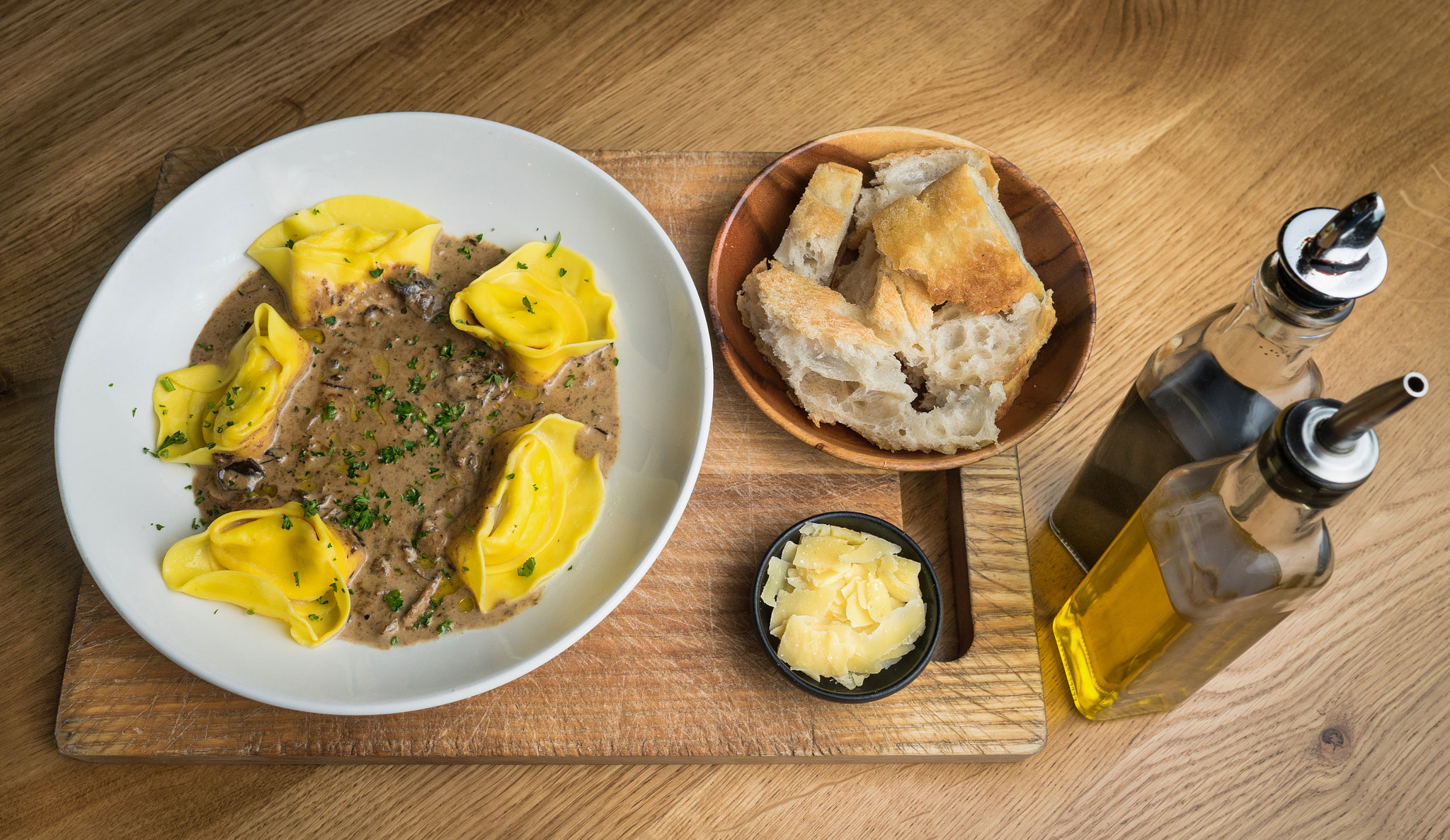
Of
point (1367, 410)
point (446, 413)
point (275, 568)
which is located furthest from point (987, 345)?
point (275, 568)

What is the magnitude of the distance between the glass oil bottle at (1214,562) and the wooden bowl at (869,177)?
475 millimetres

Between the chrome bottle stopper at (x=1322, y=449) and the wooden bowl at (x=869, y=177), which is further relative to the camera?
the wooden bowl at (x=869, y=177)

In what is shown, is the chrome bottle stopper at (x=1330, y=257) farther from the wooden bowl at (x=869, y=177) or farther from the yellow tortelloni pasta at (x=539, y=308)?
the yellow tortelloni pasta at (x=539, y=308)

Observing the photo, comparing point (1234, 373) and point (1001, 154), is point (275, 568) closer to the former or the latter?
point (1234, 373)

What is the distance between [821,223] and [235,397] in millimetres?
1665

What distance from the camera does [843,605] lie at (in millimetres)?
2180

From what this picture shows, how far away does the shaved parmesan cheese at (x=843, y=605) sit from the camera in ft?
6.98

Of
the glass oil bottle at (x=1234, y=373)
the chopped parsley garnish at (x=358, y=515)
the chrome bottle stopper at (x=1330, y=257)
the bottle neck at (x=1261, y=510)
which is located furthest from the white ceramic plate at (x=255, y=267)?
the chrome bottle stopper at (x=1330, y=257)

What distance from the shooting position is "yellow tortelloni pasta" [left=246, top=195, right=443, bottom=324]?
8.16ft

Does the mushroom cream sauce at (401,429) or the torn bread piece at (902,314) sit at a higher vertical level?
the torn bread piece at (902,314)

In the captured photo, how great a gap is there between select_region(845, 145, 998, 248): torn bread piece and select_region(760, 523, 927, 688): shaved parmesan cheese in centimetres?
94

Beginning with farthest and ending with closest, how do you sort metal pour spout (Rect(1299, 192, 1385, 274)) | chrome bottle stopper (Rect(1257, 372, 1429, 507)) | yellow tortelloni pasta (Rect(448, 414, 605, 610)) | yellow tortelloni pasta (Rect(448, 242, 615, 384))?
1. yellow tortelloni pasta (Rect(448, 242, 615, 384))
2. yellow tortelloni pasta (Rect(448, 414, 605, 610))
3. metal pour spout (Rect(1299, 192, 1385, 274))
4. chrome bottle stopper (Rect(1257, 372, 1429, 507))

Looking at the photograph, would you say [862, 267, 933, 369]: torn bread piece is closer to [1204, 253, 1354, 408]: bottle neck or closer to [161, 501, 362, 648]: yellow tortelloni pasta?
[1204, 253, 1354, 408]: bottle neck

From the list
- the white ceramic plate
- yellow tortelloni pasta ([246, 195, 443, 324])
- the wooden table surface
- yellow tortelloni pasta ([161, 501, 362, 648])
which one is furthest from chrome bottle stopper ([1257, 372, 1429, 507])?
yellow tortelloni pasta ([246, 195, 443, 324])
